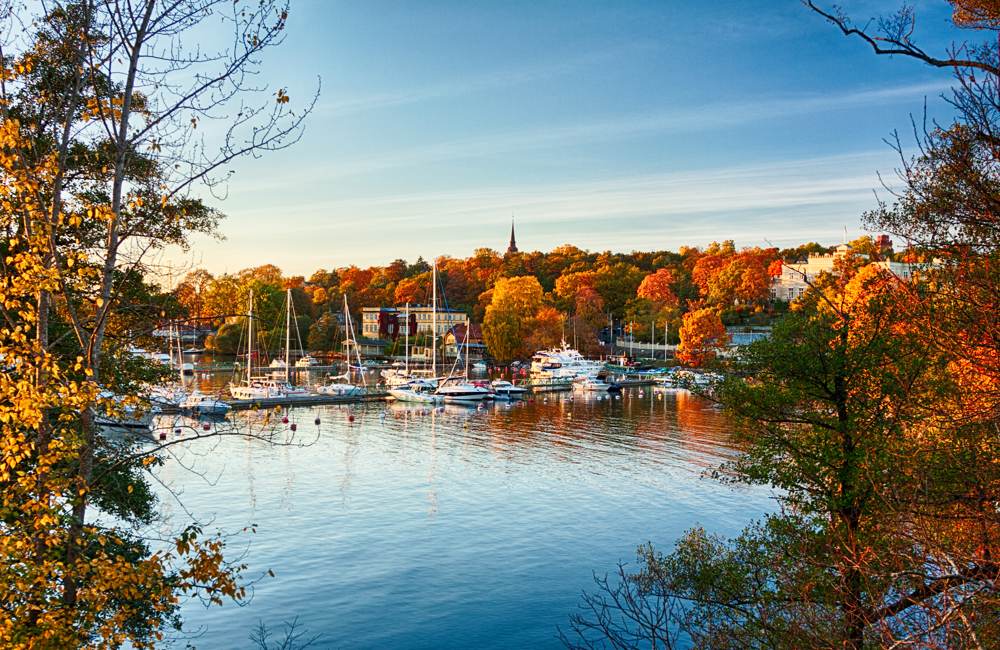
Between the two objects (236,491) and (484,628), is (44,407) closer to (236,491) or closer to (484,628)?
(484,628)

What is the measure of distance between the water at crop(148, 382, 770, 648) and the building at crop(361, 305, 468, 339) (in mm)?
58134

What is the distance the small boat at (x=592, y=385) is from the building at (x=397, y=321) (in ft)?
126

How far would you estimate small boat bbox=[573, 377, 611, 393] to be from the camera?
224 ft

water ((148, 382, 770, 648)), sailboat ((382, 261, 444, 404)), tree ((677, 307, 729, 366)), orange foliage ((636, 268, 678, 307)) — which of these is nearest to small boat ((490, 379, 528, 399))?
sailboat ((382, 261, 444, 404))

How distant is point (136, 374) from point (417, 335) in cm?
8527

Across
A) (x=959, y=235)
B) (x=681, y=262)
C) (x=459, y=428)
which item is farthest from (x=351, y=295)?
(x=959, y=235)

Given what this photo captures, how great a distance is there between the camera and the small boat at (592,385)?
68312mm

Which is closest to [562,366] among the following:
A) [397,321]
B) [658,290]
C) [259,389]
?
[658,290]

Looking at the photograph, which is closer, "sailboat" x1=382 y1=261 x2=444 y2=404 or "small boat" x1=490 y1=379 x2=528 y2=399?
"sailboat" x1=382 y1=261 x2=444 y2=404

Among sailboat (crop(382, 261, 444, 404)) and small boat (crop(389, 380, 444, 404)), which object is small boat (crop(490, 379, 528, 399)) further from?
small boat (crop(389, 380, 444, 404))

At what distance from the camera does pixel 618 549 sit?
77.3 feet

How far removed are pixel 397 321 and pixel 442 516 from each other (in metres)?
80.2

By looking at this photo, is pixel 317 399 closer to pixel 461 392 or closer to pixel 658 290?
pixel 461 392

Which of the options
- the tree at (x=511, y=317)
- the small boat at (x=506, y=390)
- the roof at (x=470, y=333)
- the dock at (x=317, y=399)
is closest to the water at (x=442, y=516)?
the dock at (x=317, y=399)
